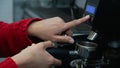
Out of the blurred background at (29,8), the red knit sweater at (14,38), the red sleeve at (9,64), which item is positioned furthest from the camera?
the blurred background at (29,8)

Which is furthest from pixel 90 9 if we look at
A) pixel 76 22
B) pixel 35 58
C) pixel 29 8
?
pixel 29 8

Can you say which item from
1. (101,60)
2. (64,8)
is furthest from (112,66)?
(64,8)

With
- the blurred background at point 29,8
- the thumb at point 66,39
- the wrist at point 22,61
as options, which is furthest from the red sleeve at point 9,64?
the blurred background at point 29,8

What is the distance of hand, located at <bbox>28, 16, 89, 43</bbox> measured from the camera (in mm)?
660

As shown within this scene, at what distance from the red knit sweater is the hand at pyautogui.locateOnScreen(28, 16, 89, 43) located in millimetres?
21

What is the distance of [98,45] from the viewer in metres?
0.63

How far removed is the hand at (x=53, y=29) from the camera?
66 centimetres

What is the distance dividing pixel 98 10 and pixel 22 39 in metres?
0.27

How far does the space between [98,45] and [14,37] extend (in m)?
0.27

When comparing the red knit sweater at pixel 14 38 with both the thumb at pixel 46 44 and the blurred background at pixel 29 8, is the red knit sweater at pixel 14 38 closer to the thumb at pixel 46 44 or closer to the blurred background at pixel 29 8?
the thumb at pixel 46 44

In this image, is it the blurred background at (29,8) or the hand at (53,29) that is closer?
the hand at (53,29)

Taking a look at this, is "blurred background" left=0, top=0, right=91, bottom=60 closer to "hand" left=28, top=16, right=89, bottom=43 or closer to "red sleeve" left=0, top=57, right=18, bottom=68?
"hand" left=28, top=16, right=89, bottom=43

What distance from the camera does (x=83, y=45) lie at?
0.61m

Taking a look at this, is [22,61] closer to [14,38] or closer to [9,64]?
[9,64]
